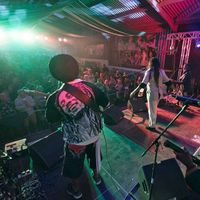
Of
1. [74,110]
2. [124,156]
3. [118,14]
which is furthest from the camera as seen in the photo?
[118,14]

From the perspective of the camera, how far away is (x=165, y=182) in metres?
2.37

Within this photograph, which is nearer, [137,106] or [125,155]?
[125,155]

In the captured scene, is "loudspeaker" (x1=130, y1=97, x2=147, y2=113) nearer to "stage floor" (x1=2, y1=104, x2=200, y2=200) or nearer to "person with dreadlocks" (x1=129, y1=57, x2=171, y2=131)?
"stage floor" (x1=2, y1=104, x2=200, y2=200)

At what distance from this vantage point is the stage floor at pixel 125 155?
2.85 metres

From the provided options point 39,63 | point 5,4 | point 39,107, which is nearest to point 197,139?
point 39,107

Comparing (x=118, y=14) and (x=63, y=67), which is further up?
(x=118, y=14)

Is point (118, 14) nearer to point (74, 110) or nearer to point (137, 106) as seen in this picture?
point (137, 106)

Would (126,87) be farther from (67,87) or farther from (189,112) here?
(67,87)

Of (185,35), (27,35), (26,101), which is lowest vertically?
(26,101)

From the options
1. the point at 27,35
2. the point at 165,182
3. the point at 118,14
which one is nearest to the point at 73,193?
the point at 165,182

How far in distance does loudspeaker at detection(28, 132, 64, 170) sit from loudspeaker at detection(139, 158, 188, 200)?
168 centimetres

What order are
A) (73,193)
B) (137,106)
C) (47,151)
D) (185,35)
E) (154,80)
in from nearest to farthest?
(73,193)
(47,151)
(154,80)
(137,106)
(185,35)

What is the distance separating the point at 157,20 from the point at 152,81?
5.42 m

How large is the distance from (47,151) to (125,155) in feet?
5.49
